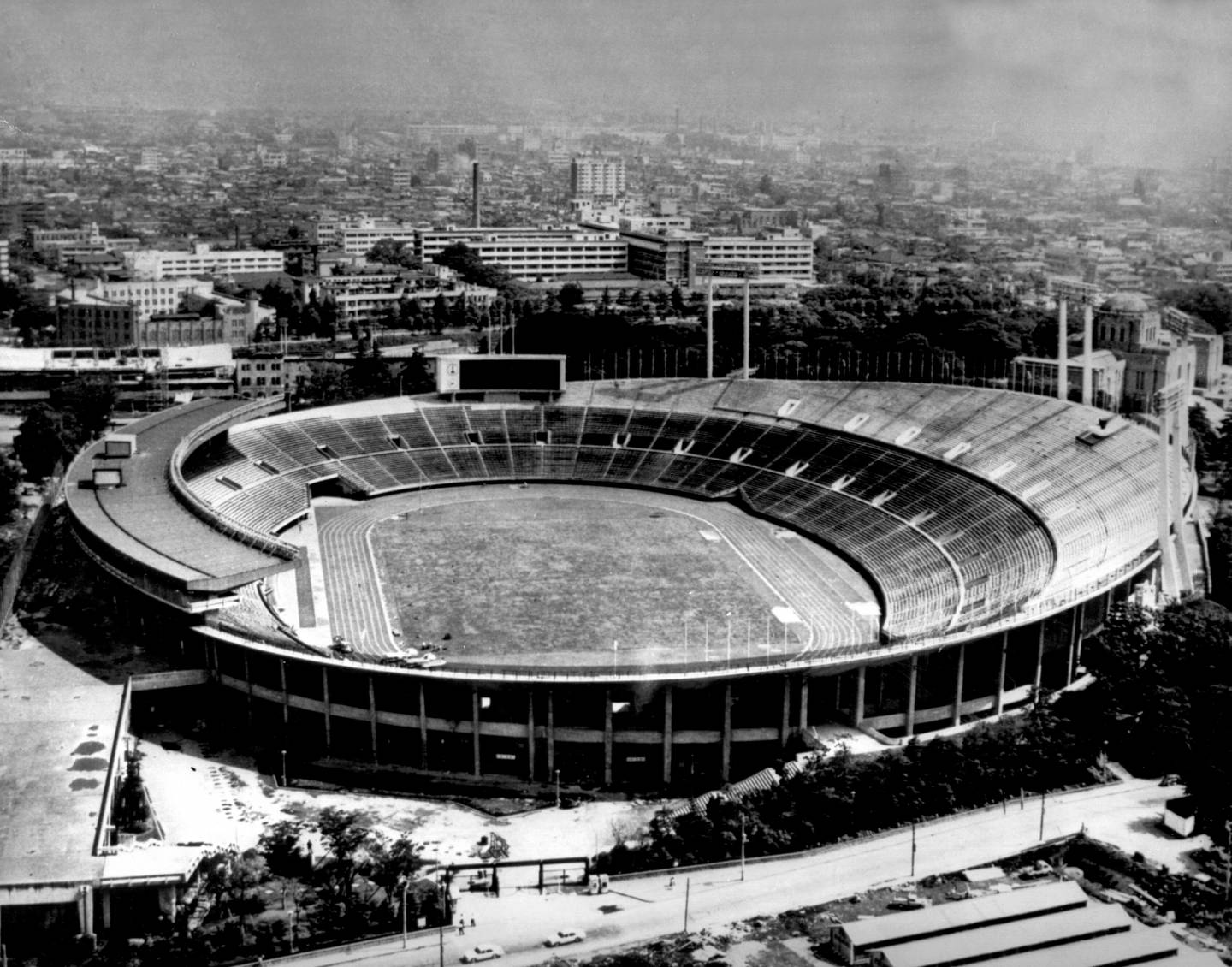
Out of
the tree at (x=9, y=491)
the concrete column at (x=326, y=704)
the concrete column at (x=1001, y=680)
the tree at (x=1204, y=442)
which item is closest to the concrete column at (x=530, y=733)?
the concrete column at (x=326, y=704)

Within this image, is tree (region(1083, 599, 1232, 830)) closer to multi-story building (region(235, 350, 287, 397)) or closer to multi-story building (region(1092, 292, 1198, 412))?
multi-story building (region(1092, 292, 1198, 412))

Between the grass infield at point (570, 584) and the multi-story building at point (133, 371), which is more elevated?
the multi-story building at point (133, 371)

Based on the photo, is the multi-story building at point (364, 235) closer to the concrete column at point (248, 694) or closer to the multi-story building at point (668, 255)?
the multi-story building at point (668, 255)

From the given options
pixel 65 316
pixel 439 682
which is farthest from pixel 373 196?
pixel 439 682

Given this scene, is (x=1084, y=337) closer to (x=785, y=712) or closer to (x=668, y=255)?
(x=785, y=712)

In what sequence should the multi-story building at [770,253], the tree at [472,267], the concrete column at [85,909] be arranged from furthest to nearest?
the multi-story building at [770,253] < the tree at [472,267] < the concrete column at [85,909]

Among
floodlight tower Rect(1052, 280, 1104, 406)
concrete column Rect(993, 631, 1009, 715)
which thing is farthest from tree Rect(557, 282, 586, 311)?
concrete column Rect(993, 631, 1009, 715)

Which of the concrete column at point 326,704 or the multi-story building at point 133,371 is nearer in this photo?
the concrete column at point 326,704

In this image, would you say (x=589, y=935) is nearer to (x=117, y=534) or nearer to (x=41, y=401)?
(x=117, y=534)
